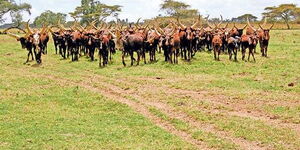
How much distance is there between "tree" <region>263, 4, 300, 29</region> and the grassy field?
44638 millimetres

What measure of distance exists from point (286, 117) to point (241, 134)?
7.39ft

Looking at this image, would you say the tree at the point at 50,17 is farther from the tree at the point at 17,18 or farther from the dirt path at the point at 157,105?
the dirt path at the point at 157,105

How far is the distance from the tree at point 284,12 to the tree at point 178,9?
11647 millimetres

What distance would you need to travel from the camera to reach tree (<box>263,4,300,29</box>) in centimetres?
6550

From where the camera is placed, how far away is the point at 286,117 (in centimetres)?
1272

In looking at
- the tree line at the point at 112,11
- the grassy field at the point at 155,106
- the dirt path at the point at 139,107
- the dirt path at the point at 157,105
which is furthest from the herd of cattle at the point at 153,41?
the tree line at the point at 112,11

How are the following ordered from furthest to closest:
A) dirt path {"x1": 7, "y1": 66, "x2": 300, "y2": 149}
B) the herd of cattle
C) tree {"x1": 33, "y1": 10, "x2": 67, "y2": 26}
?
tree {"x1": 33, "y1": 10, "x2": 67, "y2": 26} < the herd of cattle < dirt path {"x1": 7, "y1": 66, "x2": 300, "y2": 149}

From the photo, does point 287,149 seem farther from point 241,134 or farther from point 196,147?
point 196,147

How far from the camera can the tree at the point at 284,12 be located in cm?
6550

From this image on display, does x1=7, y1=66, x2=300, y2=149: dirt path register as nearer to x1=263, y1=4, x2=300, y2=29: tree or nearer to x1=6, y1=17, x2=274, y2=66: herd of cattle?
x1=6, y1=17, x2=274, y2=66: herd of cattle

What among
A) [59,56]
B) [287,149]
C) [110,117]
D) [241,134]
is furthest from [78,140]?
[59,56]

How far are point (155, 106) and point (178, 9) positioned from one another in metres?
53.7

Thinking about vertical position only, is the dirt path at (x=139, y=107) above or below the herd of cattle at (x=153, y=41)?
below

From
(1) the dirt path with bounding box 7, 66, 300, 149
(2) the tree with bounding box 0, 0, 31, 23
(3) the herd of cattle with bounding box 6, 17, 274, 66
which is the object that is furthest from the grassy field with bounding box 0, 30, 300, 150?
(2) the tree with bounding box 0, 0, 31, 23
